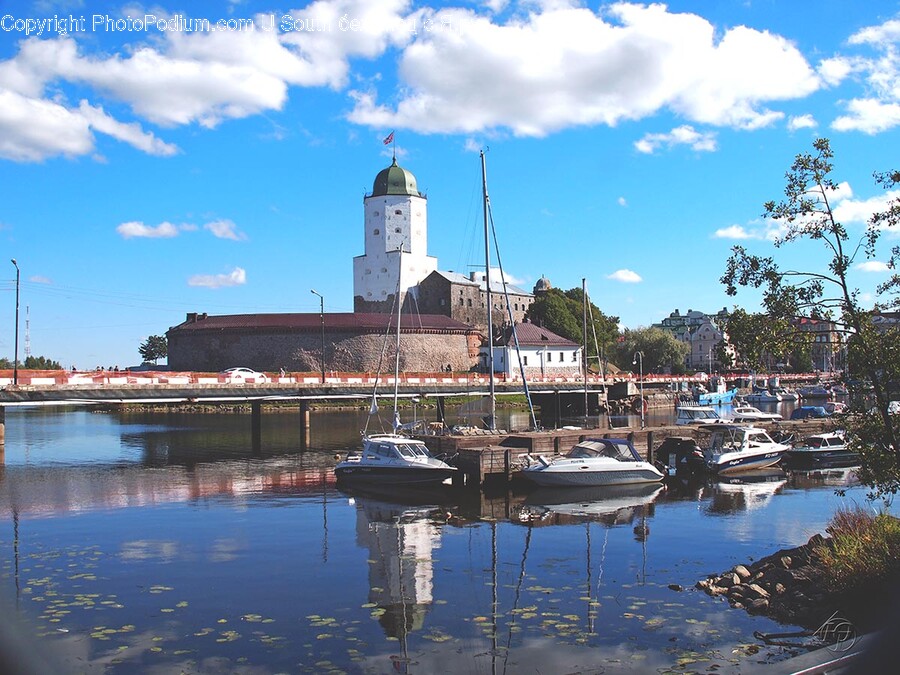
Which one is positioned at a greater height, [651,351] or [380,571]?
[651,351]

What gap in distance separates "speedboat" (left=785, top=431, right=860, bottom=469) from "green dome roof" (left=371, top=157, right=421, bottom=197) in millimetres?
86016

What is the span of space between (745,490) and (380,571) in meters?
17.3

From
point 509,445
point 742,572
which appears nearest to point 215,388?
point 509,445

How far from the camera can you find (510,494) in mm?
27547

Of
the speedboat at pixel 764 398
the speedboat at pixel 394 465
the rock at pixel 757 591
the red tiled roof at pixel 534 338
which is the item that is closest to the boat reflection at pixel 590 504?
the speedboat at pixel 394 465

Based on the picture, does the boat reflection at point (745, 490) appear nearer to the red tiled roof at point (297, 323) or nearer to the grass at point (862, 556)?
the grass at point (862, 556)

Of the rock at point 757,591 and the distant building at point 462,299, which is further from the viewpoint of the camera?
the distant building at point 462,299

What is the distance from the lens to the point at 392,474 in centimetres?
2872

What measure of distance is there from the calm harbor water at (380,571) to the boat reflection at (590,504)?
0.49 feet

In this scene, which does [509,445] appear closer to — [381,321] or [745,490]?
[745,490]

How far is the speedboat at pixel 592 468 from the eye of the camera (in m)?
27.5

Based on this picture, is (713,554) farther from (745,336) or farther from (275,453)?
(275,453)

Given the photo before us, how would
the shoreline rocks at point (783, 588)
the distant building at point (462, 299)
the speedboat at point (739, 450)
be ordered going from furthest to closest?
1. the distant building at point (462, 299)
2. the speedboat at point (739, 450)
3. the shoreline rocks at point (783, 588)

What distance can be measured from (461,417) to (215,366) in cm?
3271
